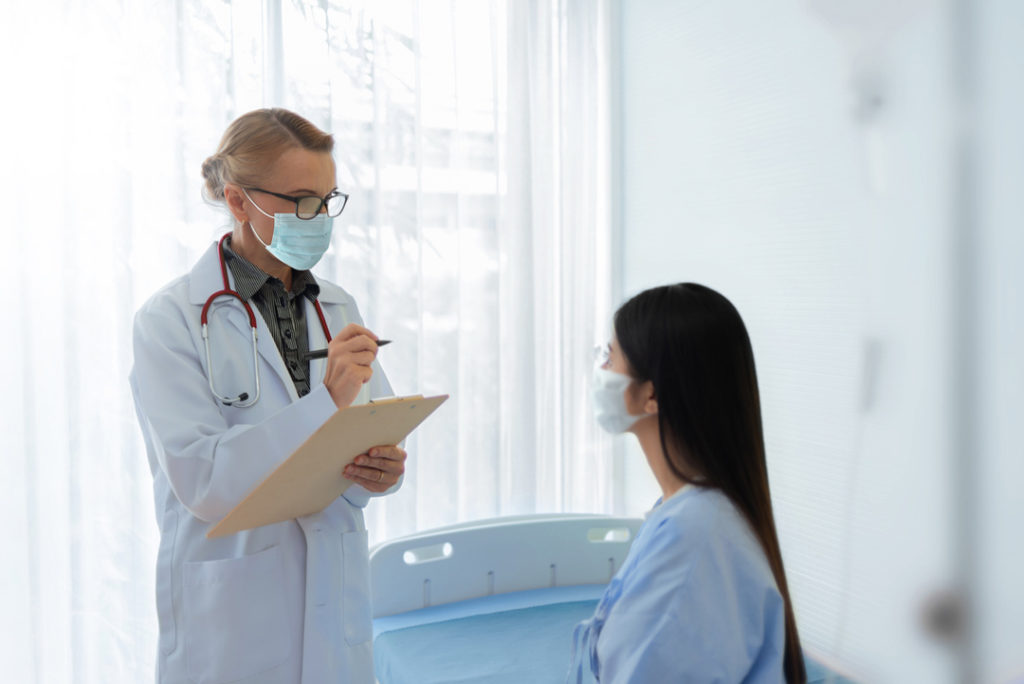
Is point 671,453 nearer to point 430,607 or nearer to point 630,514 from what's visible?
point 430,607

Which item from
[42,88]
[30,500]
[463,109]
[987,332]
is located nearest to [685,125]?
[463,109]

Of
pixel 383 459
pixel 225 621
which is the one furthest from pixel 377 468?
pixel 225 621

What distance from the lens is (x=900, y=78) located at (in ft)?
5.65

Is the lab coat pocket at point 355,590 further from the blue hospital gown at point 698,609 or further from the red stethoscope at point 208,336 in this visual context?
the blue hospital gown at point 698,609

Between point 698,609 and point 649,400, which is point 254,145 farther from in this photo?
point 698,609

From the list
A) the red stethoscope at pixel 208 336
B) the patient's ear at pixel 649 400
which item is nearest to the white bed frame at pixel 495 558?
the red stethoscope at pixel 208 336

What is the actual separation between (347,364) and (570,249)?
1650 millimetres

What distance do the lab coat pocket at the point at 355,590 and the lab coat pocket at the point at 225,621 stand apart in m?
0.16

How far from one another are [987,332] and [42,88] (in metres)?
2.41

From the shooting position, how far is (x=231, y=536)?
1393mm

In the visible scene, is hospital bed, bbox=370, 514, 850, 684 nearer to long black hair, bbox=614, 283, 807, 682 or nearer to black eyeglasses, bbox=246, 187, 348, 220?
long black hair, bbox=614, 283, 807, 682

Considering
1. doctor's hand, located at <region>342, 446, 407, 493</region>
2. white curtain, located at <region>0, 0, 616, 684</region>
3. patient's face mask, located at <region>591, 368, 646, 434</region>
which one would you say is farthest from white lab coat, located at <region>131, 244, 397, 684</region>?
white curtain, located at <region>0, 0, 616, 684</region>

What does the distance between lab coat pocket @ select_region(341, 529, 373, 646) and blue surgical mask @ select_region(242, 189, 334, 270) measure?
0.55 m

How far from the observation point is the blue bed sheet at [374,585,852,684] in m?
1.93
